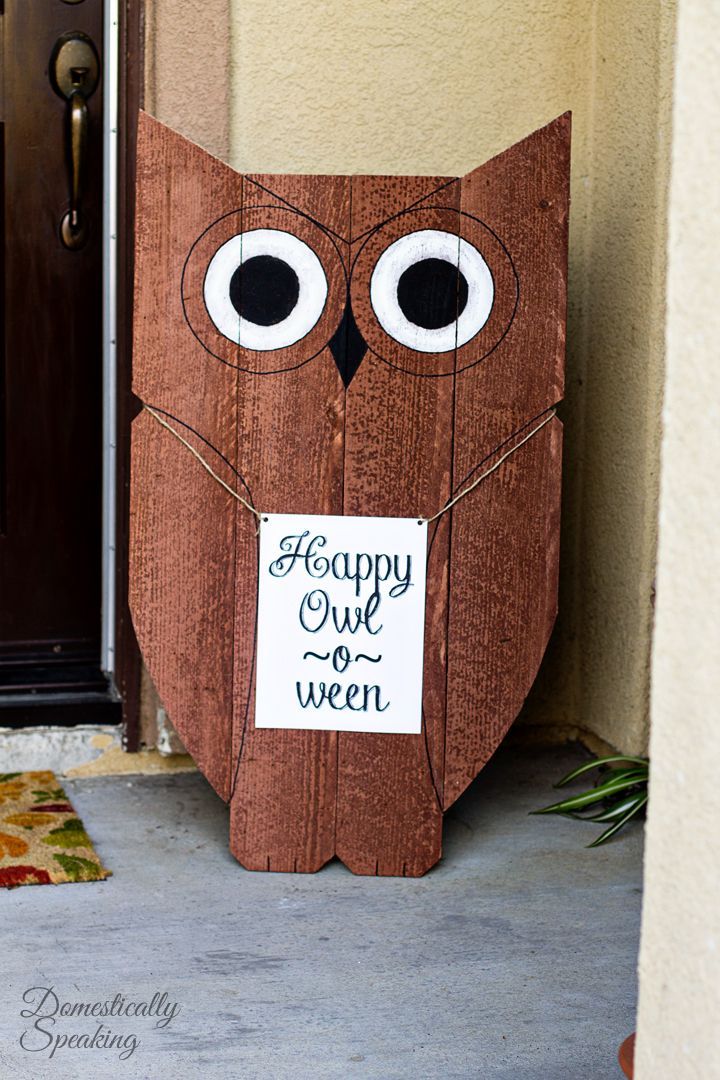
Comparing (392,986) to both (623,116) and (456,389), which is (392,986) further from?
(623,116)

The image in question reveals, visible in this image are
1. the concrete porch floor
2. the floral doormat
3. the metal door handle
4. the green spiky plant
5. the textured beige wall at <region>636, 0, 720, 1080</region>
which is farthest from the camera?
the metal door handle

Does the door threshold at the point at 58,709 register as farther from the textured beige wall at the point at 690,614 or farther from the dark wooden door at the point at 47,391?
the textured beige wall at the point at 690,614

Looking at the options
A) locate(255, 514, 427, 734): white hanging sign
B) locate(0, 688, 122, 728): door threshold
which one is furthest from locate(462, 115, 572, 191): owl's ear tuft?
locate(0, 688, 122, 728): door threshold

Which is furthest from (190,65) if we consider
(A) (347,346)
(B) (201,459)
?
(B) (201,459)

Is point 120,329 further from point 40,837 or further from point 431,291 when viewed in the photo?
point 40,837

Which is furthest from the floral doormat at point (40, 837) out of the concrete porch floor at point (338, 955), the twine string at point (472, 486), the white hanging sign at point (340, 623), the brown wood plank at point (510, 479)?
the twine string at point (472, 486)

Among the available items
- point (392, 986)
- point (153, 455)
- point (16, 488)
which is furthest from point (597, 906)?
point (16, 488)

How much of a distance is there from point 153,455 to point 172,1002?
2.95 feet

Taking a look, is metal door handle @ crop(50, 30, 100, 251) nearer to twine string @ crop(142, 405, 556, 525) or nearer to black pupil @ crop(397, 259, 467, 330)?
twine string @ crop(142, 405, 556, 525)

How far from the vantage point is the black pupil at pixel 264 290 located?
2.08 m

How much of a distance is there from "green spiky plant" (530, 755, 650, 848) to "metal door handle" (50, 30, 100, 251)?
1558 millimetres

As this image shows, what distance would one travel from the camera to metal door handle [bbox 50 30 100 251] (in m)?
2.52

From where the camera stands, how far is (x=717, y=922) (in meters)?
0.85

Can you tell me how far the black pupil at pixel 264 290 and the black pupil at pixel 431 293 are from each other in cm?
19
